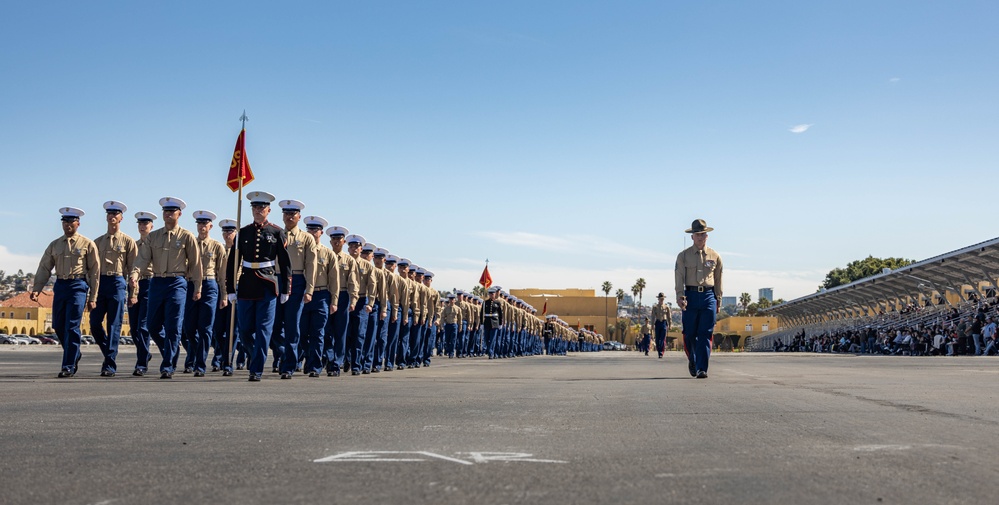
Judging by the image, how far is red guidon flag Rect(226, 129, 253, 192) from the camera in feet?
67.5

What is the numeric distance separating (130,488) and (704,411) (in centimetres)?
457

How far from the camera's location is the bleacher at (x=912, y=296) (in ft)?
134

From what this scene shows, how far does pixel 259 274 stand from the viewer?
12281 millimetres

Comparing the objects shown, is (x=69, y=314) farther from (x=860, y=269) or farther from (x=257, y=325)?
(x=860, y=269)

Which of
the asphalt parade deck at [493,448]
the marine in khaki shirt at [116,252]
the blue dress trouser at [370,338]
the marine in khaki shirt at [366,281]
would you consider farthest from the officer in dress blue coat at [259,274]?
the blue dress trouser at [370,338]

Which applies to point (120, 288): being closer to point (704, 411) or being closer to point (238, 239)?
point (238, 239)

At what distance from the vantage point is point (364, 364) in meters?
16.5

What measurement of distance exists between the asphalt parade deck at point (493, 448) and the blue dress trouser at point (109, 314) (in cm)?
393

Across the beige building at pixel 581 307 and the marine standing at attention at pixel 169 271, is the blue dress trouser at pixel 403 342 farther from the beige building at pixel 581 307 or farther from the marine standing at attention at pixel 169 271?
the beige building at pixel 581 307

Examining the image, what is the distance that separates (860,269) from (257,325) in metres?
138

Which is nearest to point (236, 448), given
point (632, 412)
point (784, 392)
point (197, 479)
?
point (197, 479)

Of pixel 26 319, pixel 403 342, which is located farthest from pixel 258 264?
pixel 26 319

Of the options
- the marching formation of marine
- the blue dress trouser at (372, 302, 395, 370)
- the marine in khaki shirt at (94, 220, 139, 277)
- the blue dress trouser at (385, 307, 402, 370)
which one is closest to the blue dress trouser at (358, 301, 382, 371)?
the marching formation of marine

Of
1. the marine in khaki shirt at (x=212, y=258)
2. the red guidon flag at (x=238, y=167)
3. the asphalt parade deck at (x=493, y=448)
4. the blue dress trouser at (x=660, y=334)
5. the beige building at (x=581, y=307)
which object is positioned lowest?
the asphalt parade deck at (x=493, y=448)
